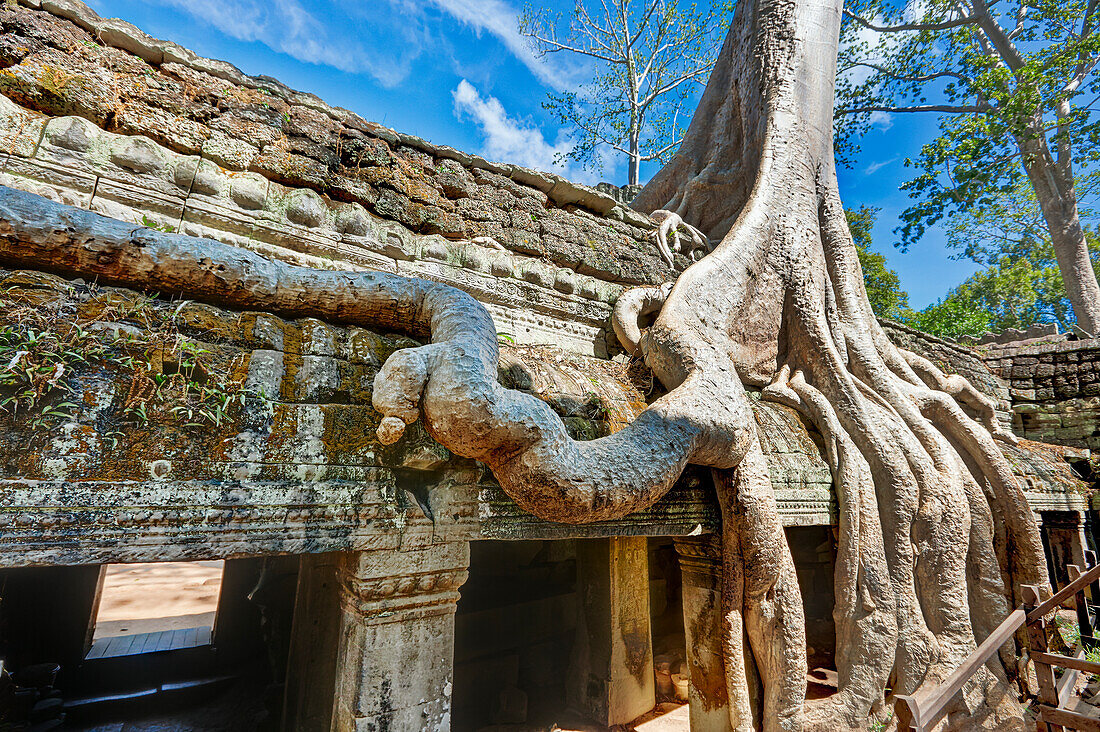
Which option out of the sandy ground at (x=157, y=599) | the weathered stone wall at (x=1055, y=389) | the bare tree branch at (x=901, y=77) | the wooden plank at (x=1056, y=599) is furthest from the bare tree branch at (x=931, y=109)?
the sandy ground at (x=157, y=599)

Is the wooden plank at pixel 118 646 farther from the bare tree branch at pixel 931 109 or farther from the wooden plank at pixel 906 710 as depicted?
the bare tree branch at pixel 931 109

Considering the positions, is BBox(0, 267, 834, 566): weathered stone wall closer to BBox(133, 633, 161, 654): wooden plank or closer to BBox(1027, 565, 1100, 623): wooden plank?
BBox(1027, 565, 1100, 623): wooden plank

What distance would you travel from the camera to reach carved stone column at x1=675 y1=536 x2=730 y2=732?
2875mm

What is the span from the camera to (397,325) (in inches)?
83.9

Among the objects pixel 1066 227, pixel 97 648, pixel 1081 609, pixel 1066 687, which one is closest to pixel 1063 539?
pixel 1081 609

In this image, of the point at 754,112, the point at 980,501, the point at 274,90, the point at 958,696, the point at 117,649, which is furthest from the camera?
the point at 117,649

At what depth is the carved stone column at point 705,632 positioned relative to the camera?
2.88 metres

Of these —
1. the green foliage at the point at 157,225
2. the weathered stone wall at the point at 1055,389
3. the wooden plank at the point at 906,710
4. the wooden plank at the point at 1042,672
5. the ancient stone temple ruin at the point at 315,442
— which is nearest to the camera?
the ancient stone temple ruin at the point at 315,442

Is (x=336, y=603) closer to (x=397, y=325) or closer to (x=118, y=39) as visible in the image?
(x=397, y=325)

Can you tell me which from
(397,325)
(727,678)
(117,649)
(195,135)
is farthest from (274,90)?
(117,649)

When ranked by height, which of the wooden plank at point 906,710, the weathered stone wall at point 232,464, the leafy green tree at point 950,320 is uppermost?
the leafy green tree at point 950,320

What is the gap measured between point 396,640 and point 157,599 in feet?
35.0

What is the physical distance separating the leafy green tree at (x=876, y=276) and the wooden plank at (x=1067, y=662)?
12224mm

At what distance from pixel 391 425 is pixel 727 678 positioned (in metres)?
2.39
